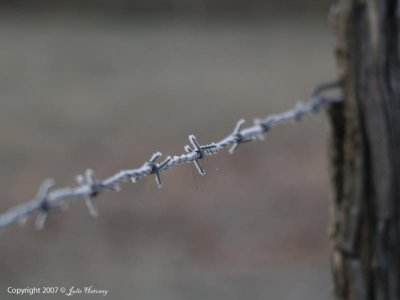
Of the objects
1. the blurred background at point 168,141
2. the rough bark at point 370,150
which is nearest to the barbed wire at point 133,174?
the rough bark at point 370,150

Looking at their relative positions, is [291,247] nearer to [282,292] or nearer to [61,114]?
[282,292]

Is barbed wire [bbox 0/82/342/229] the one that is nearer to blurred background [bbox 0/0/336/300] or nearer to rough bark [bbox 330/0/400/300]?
rough bark [bbox 330/0/400/300]

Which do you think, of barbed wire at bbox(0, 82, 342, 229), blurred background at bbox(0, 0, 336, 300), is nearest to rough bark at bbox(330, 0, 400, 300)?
barbed wire at bbox(0, 82, 342, 229)

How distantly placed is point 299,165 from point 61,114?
219 centimetres

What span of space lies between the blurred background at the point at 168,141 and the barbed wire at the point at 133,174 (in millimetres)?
1832

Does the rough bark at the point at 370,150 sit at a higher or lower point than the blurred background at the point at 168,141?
lower

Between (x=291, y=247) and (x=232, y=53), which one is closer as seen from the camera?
(x=291, y=247)

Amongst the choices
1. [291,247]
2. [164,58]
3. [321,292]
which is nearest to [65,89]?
[164,58]

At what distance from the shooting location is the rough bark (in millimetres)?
1267

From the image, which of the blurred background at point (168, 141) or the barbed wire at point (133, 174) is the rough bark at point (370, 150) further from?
the blurred background at point (168, 141)

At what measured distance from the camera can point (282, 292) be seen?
4.66 m

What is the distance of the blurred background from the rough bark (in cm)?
191

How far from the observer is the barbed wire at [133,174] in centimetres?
94

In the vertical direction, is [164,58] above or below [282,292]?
above
